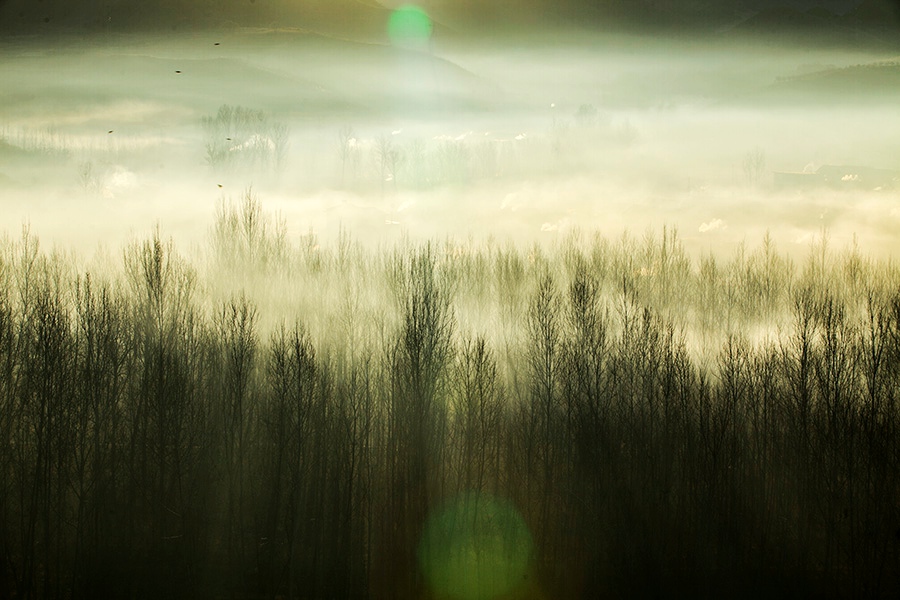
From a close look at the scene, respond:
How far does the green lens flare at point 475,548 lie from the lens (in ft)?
67.1

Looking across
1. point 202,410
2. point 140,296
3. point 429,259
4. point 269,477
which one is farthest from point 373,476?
point 140,296

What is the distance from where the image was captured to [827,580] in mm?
20469

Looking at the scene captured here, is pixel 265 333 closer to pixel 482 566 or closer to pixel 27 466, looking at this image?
pixel 27 466

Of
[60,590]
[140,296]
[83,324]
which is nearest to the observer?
[60,590]

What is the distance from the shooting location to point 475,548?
69.9 ft

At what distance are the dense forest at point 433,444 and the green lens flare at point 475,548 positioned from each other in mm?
68

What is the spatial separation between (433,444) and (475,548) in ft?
10.9

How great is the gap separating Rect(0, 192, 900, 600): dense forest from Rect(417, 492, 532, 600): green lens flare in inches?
2.7

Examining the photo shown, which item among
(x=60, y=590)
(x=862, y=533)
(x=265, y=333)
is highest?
(x=265, y=333)

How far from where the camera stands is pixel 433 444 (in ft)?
77.0

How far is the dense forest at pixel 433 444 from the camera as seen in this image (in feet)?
67.3

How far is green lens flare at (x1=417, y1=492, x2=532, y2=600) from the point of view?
805 inches

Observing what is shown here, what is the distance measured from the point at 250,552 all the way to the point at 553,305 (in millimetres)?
10962

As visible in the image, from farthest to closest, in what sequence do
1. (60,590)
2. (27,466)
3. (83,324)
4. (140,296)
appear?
(140,296)
(83,324)
(27,466)
(60,590)
